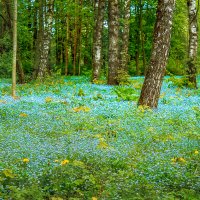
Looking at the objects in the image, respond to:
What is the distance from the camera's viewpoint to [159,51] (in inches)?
448

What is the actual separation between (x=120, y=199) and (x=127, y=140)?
295 centimetres

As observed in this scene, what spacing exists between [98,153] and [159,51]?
18.7ft

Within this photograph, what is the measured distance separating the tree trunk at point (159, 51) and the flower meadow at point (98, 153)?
69 cm

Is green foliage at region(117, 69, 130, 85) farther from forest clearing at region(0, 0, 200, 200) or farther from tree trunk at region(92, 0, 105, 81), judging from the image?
forest clearing at region(0, 0, 200, 200)

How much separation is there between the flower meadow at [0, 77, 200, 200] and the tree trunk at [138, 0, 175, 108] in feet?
2.27

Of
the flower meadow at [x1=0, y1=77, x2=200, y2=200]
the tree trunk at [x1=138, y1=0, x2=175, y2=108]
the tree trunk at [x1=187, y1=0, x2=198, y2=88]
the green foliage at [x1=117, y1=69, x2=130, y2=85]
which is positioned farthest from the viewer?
the green foliage at [x1=117, y1=69, x2=130, y2=85]

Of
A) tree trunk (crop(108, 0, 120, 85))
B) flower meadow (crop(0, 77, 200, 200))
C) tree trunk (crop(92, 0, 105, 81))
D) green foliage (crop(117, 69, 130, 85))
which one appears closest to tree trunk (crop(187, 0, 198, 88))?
green foliage (crop(117, 69, 130, 85))

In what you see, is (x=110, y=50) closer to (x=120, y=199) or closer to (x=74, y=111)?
(x=74, y=111)

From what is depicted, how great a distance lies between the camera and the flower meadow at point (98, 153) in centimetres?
507

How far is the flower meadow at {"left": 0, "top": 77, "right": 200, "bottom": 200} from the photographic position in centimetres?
507

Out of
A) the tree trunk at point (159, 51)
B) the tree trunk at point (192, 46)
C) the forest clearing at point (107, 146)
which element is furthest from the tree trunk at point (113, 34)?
the tree trunk at point (159, 51)

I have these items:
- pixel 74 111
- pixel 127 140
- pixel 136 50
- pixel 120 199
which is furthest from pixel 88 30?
pixel 120 199

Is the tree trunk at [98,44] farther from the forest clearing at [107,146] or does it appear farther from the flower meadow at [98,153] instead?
→ the flower meadow at [98,153]

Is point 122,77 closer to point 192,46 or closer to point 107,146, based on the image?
point 192,46
